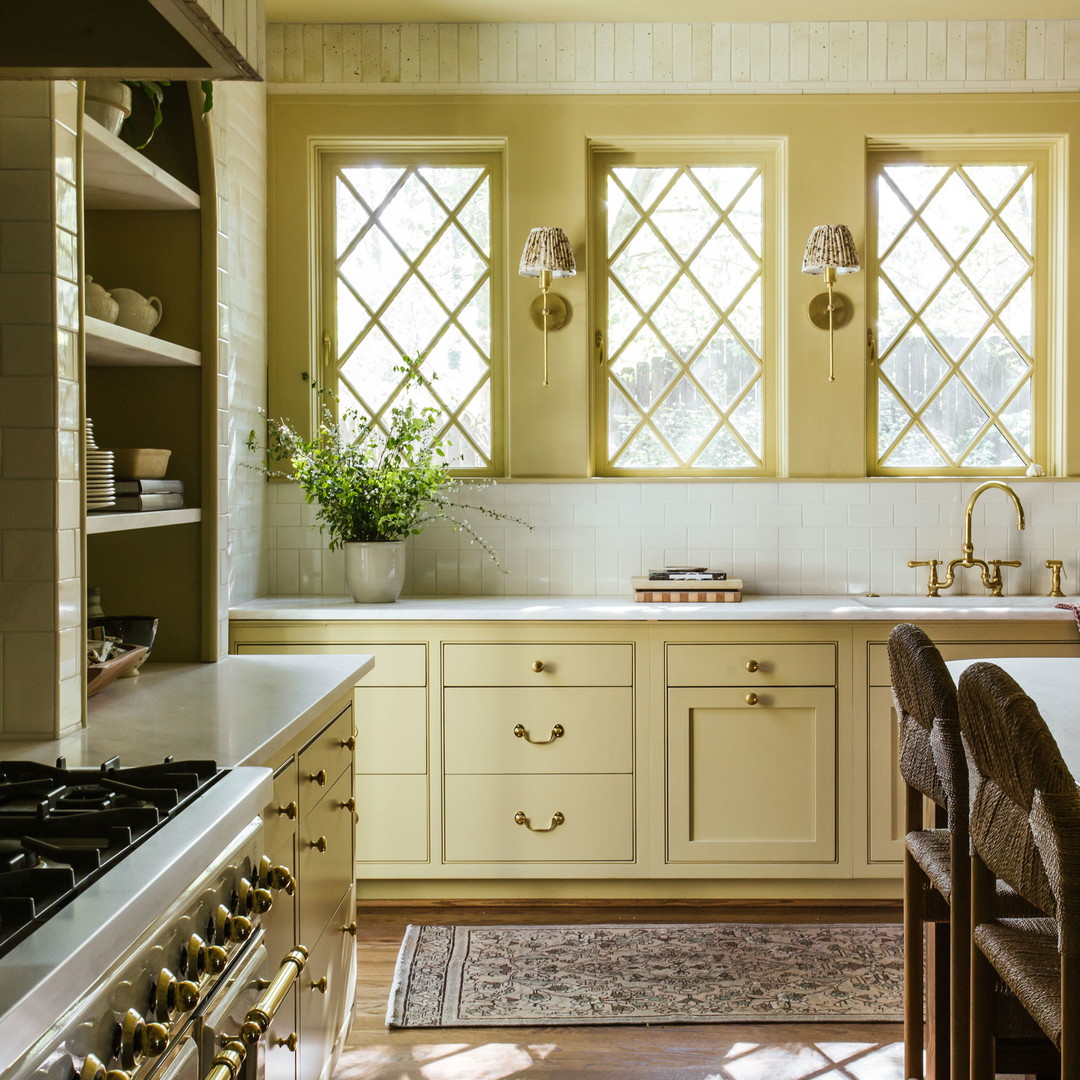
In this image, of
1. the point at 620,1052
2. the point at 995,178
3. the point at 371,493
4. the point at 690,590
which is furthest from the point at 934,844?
the point at 995,178

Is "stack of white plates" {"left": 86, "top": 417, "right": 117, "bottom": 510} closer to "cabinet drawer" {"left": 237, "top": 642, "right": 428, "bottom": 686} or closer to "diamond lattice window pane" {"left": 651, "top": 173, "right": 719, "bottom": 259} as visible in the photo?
"cabinet drawer" {"left": 237, "top": 642, "right": 428, "bottom": 686}

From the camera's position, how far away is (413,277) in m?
3.92

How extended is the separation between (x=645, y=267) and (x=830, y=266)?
2.18 feet

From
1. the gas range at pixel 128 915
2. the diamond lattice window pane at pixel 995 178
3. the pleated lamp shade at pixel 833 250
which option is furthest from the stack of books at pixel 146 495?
the diamond lattice window pane at pixel 995 178

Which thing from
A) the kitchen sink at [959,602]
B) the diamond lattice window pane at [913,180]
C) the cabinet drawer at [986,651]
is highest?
the diamond lattice window pane at [913,180]

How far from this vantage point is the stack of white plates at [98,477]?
2.02 metres

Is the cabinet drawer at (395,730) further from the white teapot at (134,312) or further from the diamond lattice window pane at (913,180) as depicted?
the diamond lattice window pane at (913,180)

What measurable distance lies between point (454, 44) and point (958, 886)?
3.27 metres

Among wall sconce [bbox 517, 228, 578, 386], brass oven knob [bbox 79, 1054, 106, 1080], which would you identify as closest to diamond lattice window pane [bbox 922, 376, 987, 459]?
wall sconce [bbox 517, 228, 578, 386]

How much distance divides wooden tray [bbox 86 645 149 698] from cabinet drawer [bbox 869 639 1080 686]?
2130mm

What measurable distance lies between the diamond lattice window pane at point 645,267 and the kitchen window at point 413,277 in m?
0.46

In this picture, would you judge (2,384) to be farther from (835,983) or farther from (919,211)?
(919,211)

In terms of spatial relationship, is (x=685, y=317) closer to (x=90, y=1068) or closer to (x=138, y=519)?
(x=138, y=519)

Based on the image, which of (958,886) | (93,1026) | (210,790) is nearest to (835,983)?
(958,886)
